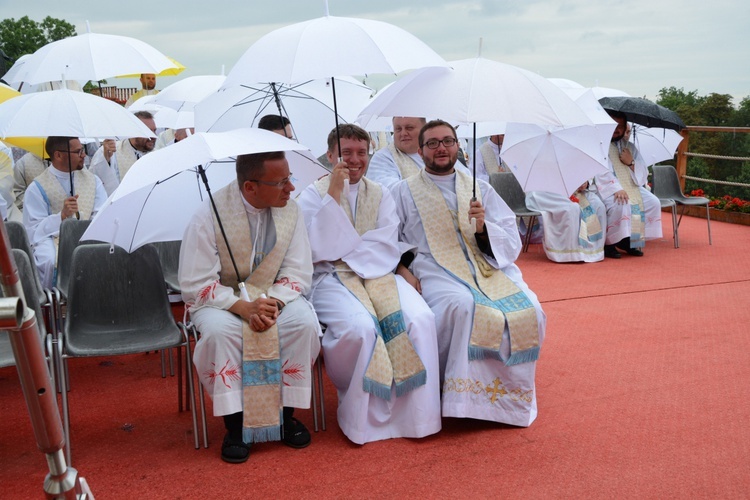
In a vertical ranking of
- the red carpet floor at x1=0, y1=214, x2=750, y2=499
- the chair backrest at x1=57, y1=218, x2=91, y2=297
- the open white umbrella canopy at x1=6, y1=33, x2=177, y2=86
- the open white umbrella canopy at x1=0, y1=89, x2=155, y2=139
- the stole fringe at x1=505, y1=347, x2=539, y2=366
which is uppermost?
the open white umbrella canopy at x1=6, y1=33, x2=177, y2=86

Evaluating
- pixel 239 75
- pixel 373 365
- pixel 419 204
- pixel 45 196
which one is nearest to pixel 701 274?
pixel 419 204

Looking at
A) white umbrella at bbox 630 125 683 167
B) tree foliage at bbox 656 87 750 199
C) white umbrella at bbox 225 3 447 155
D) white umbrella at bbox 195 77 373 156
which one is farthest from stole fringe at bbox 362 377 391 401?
tree foliage at bbox 656 87 750 199

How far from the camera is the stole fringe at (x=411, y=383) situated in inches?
162

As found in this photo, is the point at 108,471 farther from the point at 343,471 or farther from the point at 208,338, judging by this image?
the point at 343,471

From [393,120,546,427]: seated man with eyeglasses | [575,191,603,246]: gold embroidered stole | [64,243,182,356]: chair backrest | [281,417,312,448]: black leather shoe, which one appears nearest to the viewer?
[281,417,312,448]: black leather shoe

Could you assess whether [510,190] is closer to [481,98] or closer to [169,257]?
[169,257]

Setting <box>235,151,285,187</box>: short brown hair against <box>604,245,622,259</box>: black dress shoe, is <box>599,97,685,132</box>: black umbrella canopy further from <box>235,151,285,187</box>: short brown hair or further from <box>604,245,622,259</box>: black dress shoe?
<box>235,151,285,187</box>: short brown hair

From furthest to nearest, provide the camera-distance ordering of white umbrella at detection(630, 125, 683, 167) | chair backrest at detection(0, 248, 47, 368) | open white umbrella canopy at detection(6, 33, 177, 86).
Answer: white umbrella at detection(630, 125, 683, 167)
open white umbrella canopy at detection(6, 33, 177, 86)
chair backrest at detection(0, 248, 47, 368)

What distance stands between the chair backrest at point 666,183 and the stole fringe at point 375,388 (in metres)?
7.27

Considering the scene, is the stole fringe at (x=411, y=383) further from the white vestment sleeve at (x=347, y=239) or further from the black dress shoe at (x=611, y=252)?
Result: the black dress shoe at (x=611, y=252)

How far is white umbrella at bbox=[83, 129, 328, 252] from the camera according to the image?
363 centimetres

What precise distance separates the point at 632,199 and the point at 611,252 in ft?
2.35

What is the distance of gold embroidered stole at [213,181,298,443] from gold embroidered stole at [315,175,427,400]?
17.6 inches

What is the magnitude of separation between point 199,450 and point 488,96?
2.37 m
